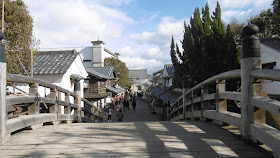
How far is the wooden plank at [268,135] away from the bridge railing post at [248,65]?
0.15 metres

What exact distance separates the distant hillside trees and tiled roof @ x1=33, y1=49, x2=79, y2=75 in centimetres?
838

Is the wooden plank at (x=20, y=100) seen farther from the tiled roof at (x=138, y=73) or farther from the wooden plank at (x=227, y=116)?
the tiled roof at (x=138, y=73)

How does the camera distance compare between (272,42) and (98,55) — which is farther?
(98,55)

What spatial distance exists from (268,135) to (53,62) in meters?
15.1

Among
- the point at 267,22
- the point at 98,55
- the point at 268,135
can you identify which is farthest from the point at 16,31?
the point at 98,55

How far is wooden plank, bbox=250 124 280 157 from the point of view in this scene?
2.12m

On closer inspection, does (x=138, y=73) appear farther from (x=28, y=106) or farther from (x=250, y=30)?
(x=250, y=30)

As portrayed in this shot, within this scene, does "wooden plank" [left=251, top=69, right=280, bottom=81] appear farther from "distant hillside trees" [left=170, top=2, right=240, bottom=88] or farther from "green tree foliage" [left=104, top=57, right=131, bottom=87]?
"green tree foliage" [left=104, top=57, right=131, bottom=87]

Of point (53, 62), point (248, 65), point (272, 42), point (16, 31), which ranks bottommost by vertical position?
point (248, 65)

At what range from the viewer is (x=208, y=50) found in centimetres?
966

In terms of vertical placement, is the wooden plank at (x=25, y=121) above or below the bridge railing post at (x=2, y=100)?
below

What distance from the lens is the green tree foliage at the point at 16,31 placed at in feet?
39.5

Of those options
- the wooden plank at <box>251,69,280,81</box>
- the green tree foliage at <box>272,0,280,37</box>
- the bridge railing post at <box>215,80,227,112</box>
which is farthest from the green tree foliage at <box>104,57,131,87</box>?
the wooden plank at <box>251,69,280,81</box>

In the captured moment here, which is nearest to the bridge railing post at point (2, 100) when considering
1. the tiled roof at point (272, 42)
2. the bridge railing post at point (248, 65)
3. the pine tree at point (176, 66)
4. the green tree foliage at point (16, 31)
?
the bridge railing post at point (248, 65)
